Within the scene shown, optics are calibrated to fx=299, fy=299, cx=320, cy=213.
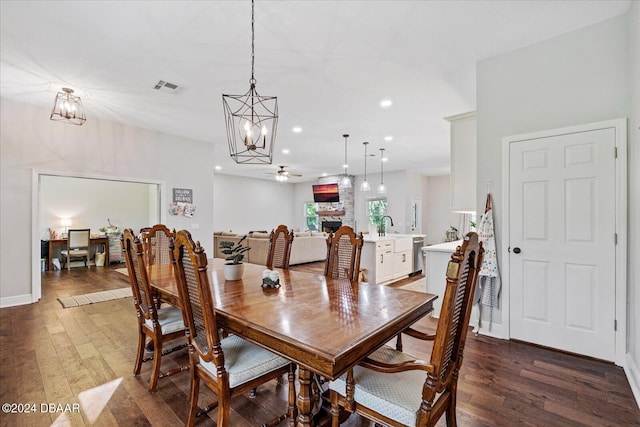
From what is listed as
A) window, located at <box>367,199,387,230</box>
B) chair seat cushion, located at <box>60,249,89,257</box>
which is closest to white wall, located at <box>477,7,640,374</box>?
window, located at <box>367,199,387,230</box>

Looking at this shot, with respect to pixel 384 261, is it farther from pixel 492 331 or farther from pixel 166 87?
pixel 166 87

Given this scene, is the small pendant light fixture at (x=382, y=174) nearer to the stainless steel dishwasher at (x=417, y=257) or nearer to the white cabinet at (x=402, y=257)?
the stainless steel dishwasher at (x=417, y=257)

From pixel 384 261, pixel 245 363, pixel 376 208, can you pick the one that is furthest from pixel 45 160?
pixel 376 208

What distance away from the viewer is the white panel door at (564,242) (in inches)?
99.7

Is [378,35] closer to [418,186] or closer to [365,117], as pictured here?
[365,117]

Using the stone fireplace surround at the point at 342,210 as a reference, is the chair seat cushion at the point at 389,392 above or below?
below

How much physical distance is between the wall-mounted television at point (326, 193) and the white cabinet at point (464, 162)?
22.8 feet

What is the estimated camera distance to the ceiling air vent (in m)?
3.65

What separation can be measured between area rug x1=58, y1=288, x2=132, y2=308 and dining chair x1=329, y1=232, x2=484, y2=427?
451 cm

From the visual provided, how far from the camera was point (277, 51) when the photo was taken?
9.70ft

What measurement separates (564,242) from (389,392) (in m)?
2.43

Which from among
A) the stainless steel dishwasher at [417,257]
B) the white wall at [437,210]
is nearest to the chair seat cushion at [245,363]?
the stainless steel dishwasher at [417,257]

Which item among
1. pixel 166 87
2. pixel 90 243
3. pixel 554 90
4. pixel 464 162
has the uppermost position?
pixel 166 87

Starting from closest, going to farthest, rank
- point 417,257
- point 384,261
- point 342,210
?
point 384,261 → point 417,257 → point 342,210
